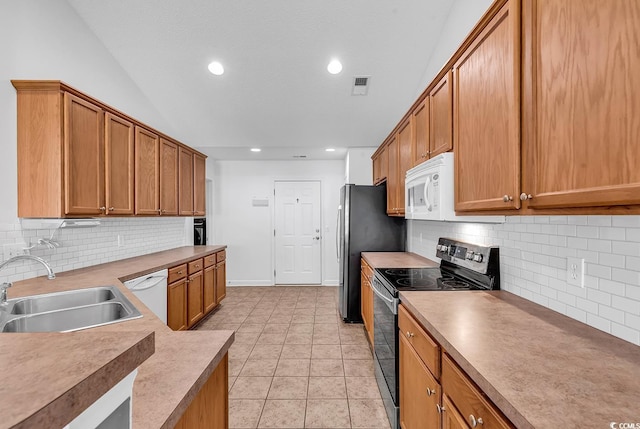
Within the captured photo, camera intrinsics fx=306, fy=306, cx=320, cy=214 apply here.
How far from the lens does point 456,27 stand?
269cm

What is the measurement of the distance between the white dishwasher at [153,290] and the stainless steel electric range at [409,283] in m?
1.95

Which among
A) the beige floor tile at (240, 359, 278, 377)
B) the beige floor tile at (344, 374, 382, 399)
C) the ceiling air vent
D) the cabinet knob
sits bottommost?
the beige floor tile at (240, 359, 278, 377)

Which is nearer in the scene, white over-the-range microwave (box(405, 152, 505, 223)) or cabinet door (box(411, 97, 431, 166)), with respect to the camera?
white over-the-range microwave (box(405, 152, 505, 223))

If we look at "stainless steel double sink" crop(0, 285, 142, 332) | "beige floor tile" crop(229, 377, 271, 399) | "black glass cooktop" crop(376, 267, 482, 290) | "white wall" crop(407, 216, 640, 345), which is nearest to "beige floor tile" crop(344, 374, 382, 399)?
"beige floor tile" crop(229, 377, 271, 399)

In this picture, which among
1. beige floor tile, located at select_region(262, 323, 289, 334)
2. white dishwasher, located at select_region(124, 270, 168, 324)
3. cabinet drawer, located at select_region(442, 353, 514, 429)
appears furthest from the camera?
beige floor tile, located at select_region(262, 323, 289, 334)

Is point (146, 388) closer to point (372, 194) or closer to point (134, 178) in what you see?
point (134, 178)

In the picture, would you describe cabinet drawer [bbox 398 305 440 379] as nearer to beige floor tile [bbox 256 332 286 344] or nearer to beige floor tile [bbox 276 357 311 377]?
beige floor tile [bbox 276 357 311 377]

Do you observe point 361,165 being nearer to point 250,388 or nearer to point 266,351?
point 266,351

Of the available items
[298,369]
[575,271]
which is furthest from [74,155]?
[575,271]

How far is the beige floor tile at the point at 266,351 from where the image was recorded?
3.00 metres

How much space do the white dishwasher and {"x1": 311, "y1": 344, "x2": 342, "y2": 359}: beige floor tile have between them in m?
1.50

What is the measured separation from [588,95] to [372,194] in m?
2.99

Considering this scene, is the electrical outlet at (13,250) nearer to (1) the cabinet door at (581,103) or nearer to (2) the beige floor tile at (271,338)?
(2) the beige floor tile at (271,338)

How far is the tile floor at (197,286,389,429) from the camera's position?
6.96ft
